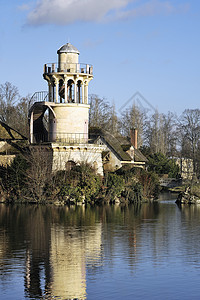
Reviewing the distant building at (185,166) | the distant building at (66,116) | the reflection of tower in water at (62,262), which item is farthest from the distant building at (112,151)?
the reflection of tower in water at (62,262)

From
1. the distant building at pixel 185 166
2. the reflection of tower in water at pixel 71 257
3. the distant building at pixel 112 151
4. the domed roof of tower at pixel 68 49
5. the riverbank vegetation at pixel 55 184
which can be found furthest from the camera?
the distant building at pixel 185 166

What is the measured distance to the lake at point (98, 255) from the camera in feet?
61.0

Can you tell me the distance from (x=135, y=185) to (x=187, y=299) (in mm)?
33468

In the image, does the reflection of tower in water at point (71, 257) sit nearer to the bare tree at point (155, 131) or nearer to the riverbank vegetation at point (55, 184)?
the riverbank vegetation at point (55, 184)

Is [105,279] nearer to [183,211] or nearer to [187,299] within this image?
[187,299]

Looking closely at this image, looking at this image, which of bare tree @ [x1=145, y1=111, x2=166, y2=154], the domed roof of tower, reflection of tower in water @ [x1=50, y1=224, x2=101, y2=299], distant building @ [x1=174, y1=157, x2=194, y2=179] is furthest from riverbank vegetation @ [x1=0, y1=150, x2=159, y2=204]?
bare tree @ [x1=145, y1=111, x2=166, y2=154]

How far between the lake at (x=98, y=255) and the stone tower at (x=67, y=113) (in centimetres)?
1094

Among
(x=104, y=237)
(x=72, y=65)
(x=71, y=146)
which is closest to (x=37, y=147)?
(x=71, y=146)

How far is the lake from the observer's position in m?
18.6

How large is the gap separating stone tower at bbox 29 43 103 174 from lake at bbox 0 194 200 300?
1094cm

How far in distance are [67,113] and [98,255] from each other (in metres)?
28.9

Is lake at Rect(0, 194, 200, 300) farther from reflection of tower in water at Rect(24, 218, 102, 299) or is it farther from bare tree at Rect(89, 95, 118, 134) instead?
bare tree at Rect(89, 95, 118, 134)

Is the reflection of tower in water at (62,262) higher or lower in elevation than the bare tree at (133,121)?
lower

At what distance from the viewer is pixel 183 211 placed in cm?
4391
